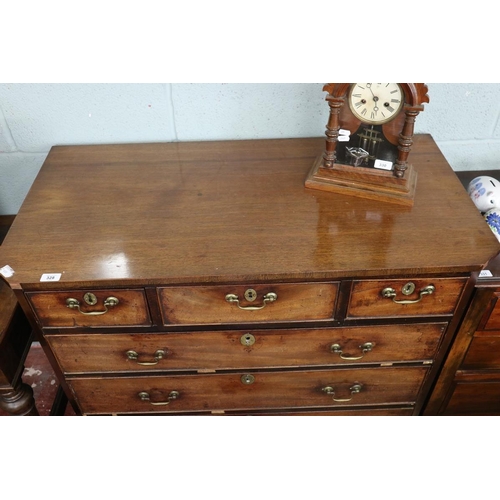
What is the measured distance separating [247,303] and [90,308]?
0.42 metres

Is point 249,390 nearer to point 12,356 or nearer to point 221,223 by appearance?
point 221,223

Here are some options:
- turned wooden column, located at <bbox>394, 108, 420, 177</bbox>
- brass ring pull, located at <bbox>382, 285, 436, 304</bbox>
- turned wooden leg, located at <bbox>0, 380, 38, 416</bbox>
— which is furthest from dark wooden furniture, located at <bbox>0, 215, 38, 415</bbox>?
turned wooden column, located at <bbox>394, 108, 420, 177</bbox>

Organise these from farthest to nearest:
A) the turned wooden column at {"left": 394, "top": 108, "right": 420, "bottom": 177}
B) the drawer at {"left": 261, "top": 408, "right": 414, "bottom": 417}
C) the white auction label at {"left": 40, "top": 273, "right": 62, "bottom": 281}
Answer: the drawer at {"left": 261, "top": 408, "right": 414, "bottom": 417}, the turned wooden column at {"left": 394, "top": 108, "right": 420, "bottom": 177}, the white auction label at {"left": 40, "top": 273, "right": 62, "bottom": 281}

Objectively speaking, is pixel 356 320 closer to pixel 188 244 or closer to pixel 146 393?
pixel 188 244

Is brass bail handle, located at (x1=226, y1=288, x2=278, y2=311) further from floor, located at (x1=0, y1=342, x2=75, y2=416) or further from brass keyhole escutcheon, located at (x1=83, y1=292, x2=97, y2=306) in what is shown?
floor, located at (x1=0, y1=342, x2=75, y2=416)

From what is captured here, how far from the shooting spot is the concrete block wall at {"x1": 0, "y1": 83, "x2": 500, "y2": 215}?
160 centimetres

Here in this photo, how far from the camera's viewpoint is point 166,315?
1.34m

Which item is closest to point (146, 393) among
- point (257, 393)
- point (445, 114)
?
point (257, 393)

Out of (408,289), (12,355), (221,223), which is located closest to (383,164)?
(408,289)

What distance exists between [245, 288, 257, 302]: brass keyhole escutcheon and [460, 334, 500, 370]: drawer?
2.27ft

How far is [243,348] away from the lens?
1457mm

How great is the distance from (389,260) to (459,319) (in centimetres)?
34

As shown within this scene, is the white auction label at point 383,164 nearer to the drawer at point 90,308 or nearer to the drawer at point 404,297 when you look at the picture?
the drawer at point 404,297

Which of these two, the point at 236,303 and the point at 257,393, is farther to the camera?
the point at 257,393
